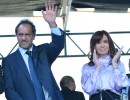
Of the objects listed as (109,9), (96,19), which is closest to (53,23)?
(109,9)

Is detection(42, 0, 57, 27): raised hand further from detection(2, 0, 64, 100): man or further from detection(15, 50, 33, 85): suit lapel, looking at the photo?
detection(15, 50, 33, 85): suit lapel

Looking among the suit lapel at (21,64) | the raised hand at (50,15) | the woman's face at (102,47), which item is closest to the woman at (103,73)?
the woman's face at (102,47)

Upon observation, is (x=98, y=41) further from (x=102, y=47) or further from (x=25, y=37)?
(x=25, y=37)

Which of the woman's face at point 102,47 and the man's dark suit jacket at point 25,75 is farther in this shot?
the woman's face at point 102,47

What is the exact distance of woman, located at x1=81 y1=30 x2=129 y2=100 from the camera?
3615 mm

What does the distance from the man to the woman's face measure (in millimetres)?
319

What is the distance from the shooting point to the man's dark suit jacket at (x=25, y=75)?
3.53 m

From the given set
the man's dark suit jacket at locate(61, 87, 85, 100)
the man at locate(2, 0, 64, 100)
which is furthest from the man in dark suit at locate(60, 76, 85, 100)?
the man at locate(2, 0, 64, 100)

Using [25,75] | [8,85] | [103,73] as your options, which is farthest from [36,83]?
[103,73]

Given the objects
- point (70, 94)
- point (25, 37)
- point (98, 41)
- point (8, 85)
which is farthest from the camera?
point (70, 94)

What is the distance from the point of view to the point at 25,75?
3.57 meters

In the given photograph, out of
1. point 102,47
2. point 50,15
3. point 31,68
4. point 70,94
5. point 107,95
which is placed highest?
point 50,15

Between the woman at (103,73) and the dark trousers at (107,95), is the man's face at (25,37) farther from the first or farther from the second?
the dark trousers at (107,95)

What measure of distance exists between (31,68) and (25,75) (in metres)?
0.08
